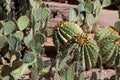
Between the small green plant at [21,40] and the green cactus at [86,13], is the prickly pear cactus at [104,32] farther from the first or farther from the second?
the small green plant at [21,40]

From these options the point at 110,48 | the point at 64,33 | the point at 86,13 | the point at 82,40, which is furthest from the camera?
the point at 86,13

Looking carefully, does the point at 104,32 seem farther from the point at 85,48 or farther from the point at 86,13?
the point at 86,13

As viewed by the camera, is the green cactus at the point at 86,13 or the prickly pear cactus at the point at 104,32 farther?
the green cactus at the point at 86,13

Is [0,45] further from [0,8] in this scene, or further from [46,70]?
A: [0,8]

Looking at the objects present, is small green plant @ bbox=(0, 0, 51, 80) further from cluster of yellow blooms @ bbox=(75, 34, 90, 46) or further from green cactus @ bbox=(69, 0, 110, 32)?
green cactus @ bbox=(69, 0, 110, 32)

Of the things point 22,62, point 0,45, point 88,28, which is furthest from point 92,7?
point 22,62

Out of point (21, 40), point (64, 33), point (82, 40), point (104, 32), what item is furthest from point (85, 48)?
point (21, 40)

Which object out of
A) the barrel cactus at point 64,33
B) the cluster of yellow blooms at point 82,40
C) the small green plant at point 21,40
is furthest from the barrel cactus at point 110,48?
the small green plant at point 21,40

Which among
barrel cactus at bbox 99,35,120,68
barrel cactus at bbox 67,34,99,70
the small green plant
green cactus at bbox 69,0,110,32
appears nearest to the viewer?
the small green plant

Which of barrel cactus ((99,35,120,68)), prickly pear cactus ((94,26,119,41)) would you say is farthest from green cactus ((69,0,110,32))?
barrel cactus ((99,35,120,68))
